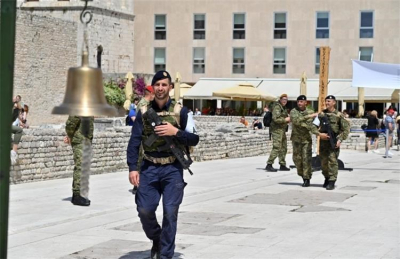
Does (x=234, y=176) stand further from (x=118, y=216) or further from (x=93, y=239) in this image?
(x=93, y=239)

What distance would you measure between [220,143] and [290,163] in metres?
2.18

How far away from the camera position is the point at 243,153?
2720 centimetres

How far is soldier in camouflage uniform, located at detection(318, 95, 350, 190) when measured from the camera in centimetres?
1599

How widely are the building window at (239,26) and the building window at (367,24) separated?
24.9 ft

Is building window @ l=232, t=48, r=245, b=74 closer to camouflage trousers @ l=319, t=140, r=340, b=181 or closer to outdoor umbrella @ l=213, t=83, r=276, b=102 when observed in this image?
outdoor umbrella @ l=213, t=83, r=276, b=102

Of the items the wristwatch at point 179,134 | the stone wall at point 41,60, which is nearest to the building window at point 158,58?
the stone wall at point 41,60

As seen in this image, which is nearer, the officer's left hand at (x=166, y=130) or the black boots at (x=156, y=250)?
the officer's left hand at (x=166, y=130)

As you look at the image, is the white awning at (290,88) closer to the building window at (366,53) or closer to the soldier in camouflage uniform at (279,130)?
the building window at (366,53)

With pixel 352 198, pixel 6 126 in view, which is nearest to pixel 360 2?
pixel 352 198

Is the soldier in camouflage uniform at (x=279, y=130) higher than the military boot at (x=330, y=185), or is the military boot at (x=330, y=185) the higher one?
the soldier in camouflage uniform at (x=279, y=130)

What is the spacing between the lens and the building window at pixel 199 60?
60531mm

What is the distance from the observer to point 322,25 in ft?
191

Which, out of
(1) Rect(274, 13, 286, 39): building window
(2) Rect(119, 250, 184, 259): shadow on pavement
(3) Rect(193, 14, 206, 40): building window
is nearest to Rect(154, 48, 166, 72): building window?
(3) Rect(193, 14, 206, 40): building window

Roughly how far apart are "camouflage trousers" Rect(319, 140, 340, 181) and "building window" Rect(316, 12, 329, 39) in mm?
42544
